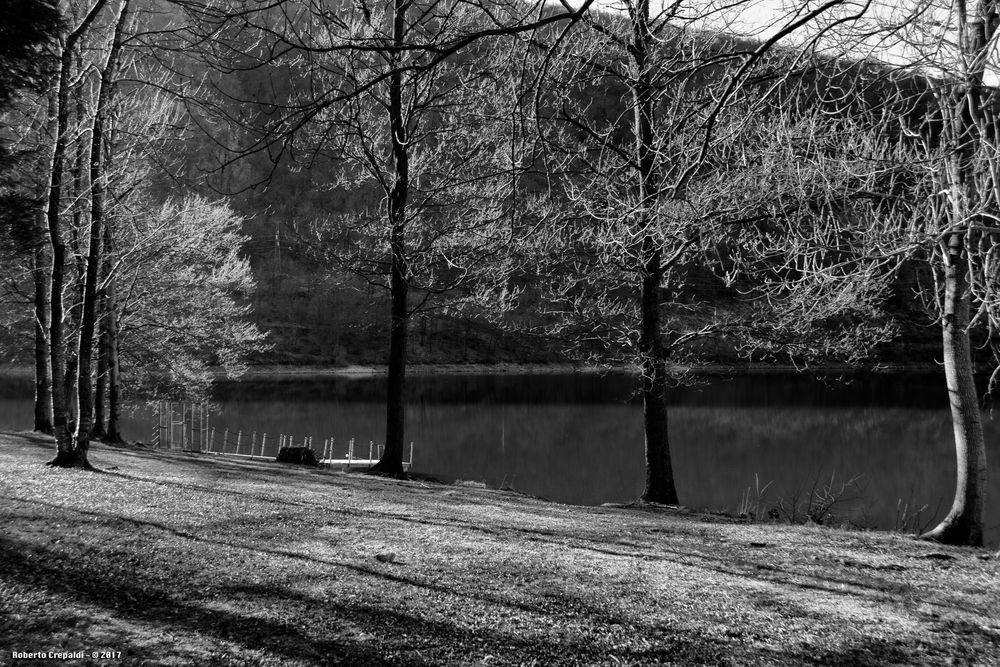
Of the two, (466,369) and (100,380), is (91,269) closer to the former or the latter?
(100,380)

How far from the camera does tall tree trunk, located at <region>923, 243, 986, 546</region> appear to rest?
25.0ft

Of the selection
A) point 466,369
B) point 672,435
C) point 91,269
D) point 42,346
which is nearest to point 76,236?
point 42,346

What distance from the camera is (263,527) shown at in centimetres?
637

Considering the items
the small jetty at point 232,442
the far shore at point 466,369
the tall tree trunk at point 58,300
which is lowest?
the small jetty at point 232,442

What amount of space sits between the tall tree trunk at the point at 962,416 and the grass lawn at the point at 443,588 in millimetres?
591

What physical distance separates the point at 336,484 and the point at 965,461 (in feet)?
27.0

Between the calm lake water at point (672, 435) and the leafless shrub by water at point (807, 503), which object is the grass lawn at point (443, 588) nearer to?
the leafless shrub by water at point (807, 503)

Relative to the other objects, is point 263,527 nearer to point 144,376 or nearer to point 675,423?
point 144,376

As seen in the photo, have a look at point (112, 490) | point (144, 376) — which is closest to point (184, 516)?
point (112, 490)

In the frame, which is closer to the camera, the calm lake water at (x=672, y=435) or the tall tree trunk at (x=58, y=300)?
the tall tree trunk at (x=58, y=300)

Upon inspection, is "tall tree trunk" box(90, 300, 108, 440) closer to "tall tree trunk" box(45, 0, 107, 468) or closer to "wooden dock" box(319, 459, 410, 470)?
"wooden dock" box(319, 459, 410, 470)

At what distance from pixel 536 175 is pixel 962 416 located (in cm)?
582

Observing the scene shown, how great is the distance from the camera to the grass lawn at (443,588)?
149 inches

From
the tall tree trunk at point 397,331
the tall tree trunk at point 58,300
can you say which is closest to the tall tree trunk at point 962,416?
the tall tree trunk at point 397,331
